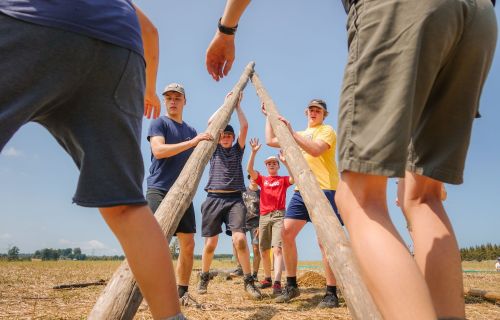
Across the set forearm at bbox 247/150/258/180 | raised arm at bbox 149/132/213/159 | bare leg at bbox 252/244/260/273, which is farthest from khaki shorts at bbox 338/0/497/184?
bare leg at bbox 252/244/260/273

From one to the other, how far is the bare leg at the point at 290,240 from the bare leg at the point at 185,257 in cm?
116

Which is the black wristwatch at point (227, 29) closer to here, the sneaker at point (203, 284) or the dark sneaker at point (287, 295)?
the dark sneaker at point (287, 295)

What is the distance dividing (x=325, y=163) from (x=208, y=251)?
1976 millimetres

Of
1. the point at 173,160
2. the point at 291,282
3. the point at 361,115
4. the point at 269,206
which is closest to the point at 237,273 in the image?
the point at 269,206

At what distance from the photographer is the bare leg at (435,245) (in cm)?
139

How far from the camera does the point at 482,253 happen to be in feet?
128

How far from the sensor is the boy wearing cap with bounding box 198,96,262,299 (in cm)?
513

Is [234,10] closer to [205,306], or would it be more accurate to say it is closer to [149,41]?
[149,41]

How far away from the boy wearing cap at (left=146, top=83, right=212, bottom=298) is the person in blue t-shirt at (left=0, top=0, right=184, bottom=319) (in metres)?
2.65

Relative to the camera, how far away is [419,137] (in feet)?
5.02

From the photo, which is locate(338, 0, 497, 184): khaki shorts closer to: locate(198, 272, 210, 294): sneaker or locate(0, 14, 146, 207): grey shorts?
locate(0, 14, 146, 207): grey shorts

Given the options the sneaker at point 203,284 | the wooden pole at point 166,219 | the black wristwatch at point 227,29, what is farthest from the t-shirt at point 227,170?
the black wristwatch at point 227,29

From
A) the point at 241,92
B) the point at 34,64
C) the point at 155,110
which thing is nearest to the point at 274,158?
the point at 241,92

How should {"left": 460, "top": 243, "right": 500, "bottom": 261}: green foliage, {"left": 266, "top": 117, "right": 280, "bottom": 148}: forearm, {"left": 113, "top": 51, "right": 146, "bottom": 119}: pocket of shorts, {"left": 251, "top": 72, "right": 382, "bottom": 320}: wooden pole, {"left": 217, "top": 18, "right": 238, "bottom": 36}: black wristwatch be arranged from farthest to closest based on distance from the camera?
1. {"left": 460, "top": 243, "right": 500, "bottom": 261}: green foliage
2. {"left": 266, "top": 117, "right": 280, "bottom": 148}: forearm
3. {"left": 217, "top": 18, "right": 238, "bottom": 36}: black wristwatch
4. {"left": 251, "top": 72, "right": 382, "bottom": 320}: wooden pole
5. {"left": 113, "top": 51, "right": 146, "bottom": 119}: pocket of shorts
